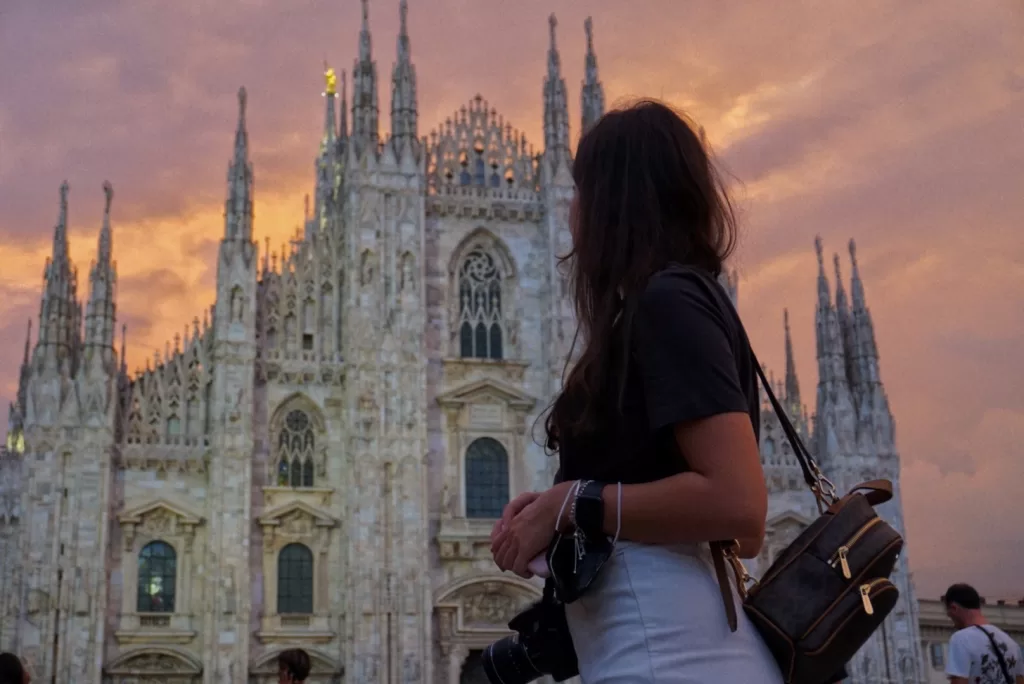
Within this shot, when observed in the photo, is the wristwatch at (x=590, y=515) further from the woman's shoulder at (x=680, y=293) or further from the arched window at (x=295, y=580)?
the arched window at (x=295, y=580)

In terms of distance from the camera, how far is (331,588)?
88.1 feet

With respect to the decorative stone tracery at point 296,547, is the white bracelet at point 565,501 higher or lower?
lower

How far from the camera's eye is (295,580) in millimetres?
26859

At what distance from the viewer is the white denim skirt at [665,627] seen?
88.7 inches

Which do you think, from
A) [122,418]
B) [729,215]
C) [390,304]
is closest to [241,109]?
[390,304]

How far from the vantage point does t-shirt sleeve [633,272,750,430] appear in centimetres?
235

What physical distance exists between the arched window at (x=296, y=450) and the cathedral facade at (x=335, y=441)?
0.21ft

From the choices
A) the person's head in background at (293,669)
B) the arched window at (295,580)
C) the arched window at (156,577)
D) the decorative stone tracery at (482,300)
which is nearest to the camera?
the person's head in background at (293,669)

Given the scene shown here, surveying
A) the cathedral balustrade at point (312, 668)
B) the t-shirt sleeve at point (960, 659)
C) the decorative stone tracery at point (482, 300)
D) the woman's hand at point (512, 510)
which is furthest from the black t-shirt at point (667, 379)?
the decorative stone tracery at point (482, 300)

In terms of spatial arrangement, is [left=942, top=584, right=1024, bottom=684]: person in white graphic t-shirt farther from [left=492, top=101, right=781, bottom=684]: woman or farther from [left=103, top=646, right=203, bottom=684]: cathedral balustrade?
[left=103, top=646, right=203, bottom=684]: cathedral balustrade

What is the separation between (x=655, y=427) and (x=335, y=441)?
2590 cm

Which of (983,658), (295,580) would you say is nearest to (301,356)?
(295,580)

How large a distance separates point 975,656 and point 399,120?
80.6 feet

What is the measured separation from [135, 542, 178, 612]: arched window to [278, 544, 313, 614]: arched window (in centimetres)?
231
